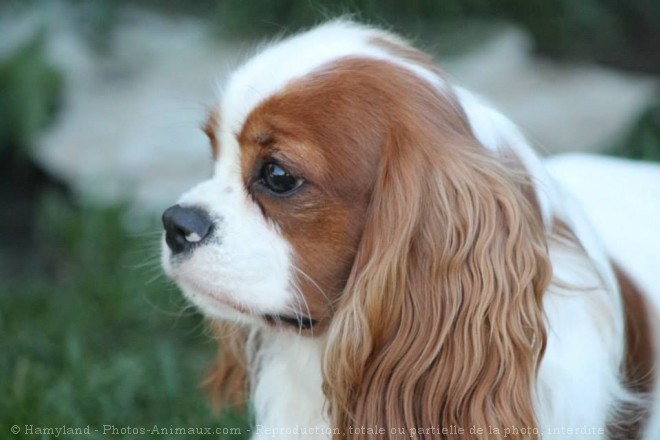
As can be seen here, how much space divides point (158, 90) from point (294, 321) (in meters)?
3.44

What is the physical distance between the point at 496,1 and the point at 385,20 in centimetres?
80

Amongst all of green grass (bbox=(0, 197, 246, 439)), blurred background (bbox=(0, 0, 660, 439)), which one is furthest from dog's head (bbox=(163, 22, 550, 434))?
blurred background (bbox=(0, 0, 660, 439))

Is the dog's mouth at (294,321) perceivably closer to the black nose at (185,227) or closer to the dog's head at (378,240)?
the dog's head at (378,240)

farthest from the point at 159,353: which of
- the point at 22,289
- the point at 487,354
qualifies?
the point at 487,354

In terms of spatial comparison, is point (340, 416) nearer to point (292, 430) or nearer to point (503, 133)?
point (292, 430)

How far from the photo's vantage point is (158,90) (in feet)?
21.0

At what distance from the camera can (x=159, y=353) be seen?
4.73 metres

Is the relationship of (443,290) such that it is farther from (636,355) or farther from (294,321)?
(636,355)

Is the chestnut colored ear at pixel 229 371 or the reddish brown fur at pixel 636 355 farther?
the chestnut colored ear at pixel 229 371

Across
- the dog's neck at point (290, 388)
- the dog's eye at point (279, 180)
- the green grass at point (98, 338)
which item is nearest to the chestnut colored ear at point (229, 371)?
the green grass at point (98, 338)

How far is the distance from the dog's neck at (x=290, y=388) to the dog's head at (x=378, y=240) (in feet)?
0.77

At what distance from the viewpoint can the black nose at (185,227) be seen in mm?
3098

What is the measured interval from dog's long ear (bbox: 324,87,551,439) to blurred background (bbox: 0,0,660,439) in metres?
2.33

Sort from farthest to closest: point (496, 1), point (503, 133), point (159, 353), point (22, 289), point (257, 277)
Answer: point (496, 1) → point (22, 289) → point (159, 353) → point (503, 133) → point (257, 277)
